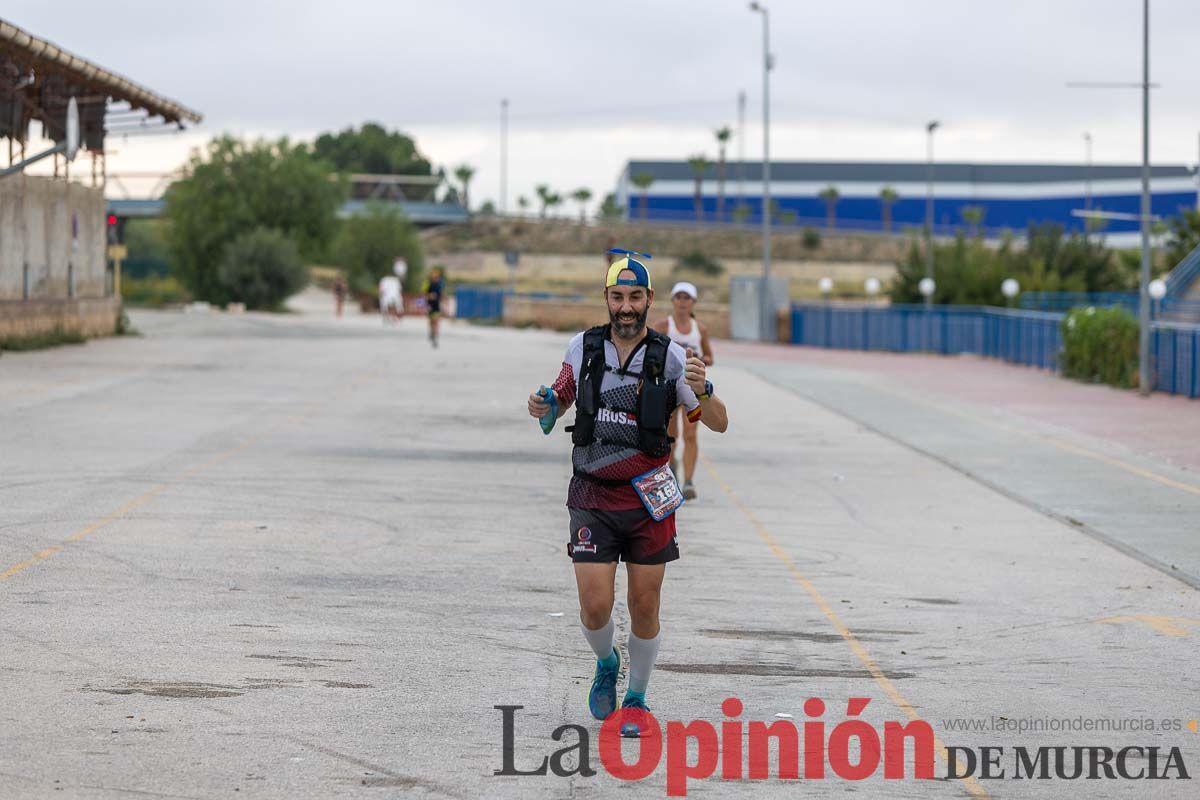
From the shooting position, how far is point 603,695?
7.39 meters

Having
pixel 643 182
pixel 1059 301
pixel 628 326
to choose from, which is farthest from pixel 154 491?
pixel 643 182

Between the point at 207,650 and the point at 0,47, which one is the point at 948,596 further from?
the point at 0,47

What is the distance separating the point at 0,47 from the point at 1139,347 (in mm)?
22007

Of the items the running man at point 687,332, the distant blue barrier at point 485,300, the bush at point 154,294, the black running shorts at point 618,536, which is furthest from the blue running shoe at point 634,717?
the bush at point 154,294

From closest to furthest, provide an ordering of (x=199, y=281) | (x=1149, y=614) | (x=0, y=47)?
(x=1149, y=614) < (x=0, y=47) < (x=199, y=281)

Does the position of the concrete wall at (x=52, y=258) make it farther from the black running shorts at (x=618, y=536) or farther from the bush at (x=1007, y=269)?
the black running shorts at (x=618, y=536)

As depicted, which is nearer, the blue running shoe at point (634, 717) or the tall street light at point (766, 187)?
the blue running shoe at point (634, 717)

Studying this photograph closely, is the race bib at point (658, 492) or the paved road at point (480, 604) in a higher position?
the race bib at point (658, 492)

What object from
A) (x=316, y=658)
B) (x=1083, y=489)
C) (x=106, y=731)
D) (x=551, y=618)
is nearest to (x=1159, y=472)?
(x=1083, y=489)

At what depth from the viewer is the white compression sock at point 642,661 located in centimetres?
735

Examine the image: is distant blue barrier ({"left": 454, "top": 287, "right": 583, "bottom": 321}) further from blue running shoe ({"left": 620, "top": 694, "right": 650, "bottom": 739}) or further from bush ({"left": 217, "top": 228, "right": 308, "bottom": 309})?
blue running shoe ({"left": 620, "top": 694, "right": 650, "bottom": 739})

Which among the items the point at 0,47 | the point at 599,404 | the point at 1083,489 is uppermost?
the point at 0,47

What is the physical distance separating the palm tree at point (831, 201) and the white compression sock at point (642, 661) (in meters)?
131

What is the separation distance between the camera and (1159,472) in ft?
62.7
